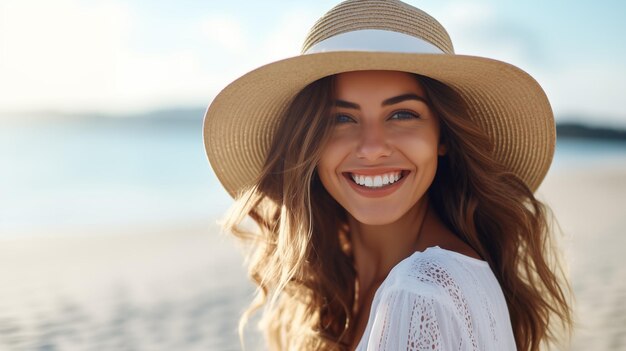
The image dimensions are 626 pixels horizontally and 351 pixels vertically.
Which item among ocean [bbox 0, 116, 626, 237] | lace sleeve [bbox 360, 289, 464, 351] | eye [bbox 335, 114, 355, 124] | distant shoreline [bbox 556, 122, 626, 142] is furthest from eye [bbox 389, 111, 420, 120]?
distant shoreline [bbox 556, 122, 626, 142]

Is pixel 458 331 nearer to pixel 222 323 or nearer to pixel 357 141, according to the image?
pixel 357 141

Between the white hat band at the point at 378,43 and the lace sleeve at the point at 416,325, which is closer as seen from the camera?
the lace sleeve at the point at 416,325

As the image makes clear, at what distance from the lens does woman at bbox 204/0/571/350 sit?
2154 mm

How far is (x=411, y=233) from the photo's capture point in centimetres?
286

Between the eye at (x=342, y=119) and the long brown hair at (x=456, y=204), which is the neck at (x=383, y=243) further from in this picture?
the eye at (x=342, y=119)

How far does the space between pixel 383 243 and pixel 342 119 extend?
0.65 m

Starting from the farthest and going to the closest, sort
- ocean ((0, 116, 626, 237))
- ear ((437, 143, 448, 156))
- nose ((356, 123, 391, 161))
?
ocean ((0, 116, 626, 237))
ear ((437, 143, 448, 156))
nose ((356, 123, 391, 161))

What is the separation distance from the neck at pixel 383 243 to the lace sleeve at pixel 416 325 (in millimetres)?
Result: 776

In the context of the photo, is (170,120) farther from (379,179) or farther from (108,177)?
(379,179)

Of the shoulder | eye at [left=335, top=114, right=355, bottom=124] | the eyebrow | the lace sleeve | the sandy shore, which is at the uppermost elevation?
the eyebrow

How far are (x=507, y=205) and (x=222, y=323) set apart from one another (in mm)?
3603

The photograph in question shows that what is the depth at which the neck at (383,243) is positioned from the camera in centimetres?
286

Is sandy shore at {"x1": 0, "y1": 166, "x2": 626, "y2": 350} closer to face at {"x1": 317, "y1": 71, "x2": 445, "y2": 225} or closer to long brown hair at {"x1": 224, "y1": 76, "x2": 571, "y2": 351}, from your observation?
long brown hair at {"x1": 224, "y1": 76, "x2": 571, "y2": 351}

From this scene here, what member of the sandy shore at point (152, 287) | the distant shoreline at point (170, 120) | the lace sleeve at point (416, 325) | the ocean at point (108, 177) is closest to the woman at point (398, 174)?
the lace sleeve at point (416, 325)
